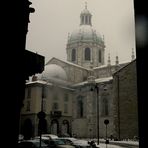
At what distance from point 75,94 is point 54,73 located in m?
6.04

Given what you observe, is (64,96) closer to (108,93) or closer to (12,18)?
(108,93)

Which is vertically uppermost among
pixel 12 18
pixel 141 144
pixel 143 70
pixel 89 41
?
pixel 89 41

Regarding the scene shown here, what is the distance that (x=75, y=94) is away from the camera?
51375 millimetres

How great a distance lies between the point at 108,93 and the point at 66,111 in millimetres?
8786

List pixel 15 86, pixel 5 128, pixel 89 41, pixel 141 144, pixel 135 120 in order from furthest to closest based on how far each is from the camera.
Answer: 1. pixel 89 41
2. pixel 135 120
3. pixel 15 86
4. pixel 5 128
5. pixel 141 144

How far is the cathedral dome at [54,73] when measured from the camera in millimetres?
52844

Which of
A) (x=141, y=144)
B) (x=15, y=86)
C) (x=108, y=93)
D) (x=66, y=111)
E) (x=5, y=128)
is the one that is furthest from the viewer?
(x=66, y=111)

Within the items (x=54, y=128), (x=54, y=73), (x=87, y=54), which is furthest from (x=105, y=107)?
(x=87, y=54)

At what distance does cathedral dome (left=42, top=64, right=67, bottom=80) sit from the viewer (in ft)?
173

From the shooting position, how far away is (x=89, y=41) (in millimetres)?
60656

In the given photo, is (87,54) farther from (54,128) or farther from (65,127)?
(54,128)

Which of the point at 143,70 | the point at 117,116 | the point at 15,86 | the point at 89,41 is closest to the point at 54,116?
the point at 117,116

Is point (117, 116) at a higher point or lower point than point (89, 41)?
lower

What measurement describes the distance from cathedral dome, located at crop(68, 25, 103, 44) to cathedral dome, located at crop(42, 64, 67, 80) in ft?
31.7
